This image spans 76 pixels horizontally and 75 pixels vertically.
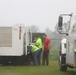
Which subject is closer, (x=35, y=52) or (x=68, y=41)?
(x=68, y=41)

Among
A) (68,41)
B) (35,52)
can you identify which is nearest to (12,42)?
(35,52)

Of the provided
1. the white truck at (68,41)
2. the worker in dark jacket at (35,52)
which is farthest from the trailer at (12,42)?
the white truck at (68,41)

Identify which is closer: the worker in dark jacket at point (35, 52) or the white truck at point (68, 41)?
the white truck at point (68, 41)

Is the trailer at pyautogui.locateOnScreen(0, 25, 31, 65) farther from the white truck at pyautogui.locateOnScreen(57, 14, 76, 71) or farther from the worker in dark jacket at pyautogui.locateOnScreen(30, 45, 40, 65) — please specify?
the white truck at pyautogui.locateOnScreen(57, 14, 76, 71)

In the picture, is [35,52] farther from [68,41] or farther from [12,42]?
[68,41]

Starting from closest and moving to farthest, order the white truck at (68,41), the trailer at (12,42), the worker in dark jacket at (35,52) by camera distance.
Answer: the white truck at (68,41)
the trailer at (12,42)
the worker in dark jacket at (35,52)

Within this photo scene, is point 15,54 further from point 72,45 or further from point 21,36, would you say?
point 72,45

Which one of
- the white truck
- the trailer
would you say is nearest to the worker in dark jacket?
the trailer

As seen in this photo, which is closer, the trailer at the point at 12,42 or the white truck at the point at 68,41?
the white truck at the point at 68,41

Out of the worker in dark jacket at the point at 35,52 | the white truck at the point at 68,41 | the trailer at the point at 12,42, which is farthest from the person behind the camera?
the worker in dark jacket at the point at 35,52

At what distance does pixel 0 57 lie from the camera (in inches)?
880

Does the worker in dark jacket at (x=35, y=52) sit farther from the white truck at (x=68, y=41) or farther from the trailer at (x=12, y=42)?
the white truck at (x=68, y=41)

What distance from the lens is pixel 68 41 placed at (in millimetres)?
15711

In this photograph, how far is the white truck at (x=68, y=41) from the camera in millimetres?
14394
